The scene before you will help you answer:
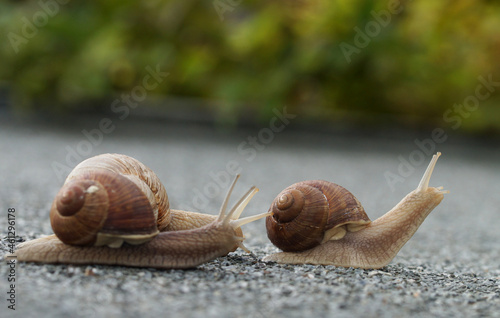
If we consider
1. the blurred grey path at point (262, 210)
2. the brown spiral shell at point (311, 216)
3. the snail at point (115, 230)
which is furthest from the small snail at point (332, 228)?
the snail at point (115, 230)

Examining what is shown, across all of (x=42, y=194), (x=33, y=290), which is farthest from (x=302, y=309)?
(x=42, y=194)

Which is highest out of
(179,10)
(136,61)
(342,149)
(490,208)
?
(179,10)

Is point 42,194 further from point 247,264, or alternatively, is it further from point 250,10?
point 250,10

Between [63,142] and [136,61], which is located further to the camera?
[136,61]

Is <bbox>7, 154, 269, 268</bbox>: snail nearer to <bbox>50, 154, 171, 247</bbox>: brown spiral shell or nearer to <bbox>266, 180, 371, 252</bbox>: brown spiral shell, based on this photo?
<bbox>50, 154, 171, 247</bbox>: brown spiral shell

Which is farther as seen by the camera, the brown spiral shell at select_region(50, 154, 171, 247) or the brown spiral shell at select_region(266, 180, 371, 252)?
the brown spiral shell at select_region(266, 180, 371, 252)

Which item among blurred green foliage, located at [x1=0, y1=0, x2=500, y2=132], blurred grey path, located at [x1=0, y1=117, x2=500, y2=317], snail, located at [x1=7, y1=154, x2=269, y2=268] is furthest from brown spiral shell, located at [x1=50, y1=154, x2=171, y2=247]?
blurred green foliage, located at [x1=0, y1=0, x2=500, y2=132]

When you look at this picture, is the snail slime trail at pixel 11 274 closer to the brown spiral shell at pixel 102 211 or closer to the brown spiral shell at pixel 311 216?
the brown spiral shell at pixel 102 211

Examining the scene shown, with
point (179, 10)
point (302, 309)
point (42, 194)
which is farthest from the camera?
point (179, 10)
